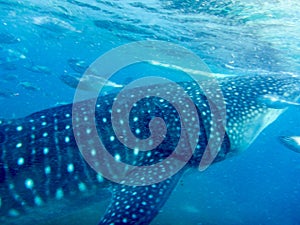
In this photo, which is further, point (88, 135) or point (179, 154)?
point (179, 154)

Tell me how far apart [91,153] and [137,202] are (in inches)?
34.4

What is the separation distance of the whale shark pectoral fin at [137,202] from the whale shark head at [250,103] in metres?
1.40

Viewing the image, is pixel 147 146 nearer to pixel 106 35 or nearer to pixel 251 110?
pixel 251 110

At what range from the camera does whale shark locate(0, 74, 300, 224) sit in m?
3.07

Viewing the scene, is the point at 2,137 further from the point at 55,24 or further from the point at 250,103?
the point at 55,24

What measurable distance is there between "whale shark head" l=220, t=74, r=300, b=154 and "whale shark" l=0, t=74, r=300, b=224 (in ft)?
0.06

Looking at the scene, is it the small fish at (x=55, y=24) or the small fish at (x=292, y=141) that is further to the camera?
the small fish at (x=55, y=24)

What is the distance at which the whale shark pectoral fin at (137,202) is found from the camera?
2.90 meters

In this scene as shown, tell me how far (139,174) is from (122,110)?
95cm

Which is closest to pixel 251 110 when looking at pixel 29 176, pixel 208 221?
pixel 29 176

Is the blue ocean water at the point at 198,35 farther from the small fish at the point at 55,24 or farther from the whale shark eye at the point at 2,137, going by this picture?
the whale shark eye at the point at 2,137

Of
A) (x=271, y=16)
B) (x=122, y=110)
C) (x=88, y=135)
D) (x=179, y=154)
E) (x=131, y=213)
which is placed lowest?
(x=131, y=213)

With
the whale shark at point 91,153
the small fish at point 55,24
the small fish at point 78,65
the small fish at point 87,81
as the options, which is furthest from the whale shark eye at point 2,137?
the small fish at point 55,24

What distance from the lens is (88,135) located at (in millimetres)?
3502
